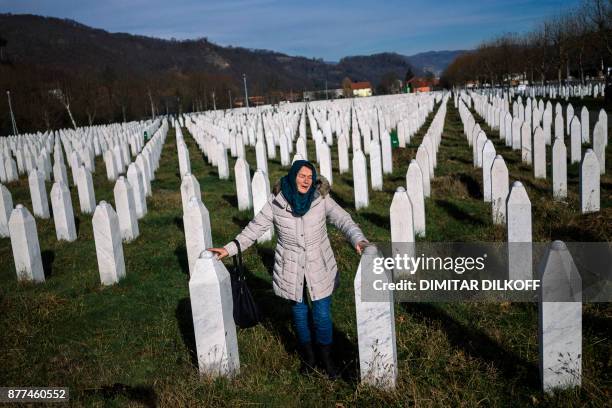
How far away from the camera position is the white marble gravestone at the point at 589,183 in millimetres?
6887

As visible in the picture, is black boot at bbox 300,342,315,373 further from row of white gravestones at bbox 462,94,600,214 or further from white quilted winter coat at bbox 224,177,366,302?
row of white gravestones at bbox 462,94,600,214

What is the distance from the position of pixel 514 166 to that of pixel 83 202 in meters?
8.98

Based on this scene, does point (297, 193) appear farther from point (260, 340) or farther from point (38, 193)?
point (38, 193)

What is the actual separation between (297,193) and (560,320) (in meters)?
1.82

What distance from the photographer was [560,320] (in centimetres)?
307

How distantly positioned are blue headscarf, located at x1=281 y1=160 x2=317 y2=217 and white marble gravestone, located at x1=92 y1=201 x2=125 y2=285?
116 inches

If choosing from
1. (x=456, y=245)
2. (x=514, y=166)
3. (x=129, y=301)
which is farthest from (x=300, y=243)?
(x=514, y=166)

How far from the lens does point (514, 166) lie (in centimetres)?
1138

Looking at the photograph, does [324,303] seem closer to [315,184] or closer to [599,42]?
[315,184]

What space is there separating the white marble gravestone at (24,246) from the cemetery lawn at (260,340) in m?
0.16

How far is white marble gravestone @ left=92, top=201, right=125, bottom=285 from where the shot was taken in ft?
18.9

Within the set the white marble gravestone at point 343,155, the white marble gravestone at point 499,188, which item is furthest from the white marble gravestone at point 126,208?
the white marble gravestone at point 343,155

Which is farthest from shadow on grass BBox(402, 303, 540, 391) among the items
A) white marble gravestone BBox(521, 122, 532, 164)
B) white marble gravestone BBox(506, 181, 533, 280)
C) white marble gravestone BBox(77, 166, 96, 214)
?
white marble gravestone BBox(521, 122, 532, 164)

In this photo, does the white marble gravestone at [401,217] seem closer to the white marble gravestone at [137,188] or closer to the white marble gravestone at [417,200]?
the white marble gravestone at [417,200]
